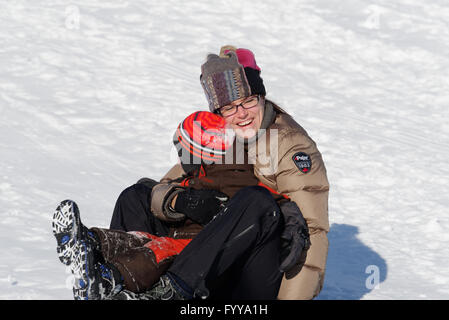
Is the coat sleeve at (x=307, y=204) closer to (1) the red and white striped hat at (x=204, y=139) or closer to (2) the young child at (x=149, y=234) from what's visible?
(2) the young child at (x=149, y=234)

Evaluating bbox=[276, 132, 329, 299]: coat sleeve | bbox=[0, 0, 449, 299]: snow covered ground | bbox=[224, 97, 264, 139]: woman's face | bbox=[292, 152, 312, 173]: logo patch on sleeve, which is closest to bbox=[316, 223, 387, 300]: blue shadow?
bbox=[0, 0, 449, 299]: snow covered ground

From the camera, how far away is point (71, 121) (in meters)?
6.80

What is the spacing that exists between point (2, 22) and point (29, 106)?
2751 mm

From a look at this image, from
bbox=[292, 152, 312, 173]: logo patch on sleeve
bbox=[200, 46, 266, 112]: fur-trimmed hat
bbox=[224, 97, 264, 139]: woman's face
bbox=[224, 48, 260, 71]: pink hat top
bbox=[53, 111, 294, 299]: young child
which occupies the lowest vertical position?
bbox=[53, 111, 294, 299]: young child

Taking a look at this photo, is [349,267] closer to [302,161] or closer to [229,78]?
[302,161]

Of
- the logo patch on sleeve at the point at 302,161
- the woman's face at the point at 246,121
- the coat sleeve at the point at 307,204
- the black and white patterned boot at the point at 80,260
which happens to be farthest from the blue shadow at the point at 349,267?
the black and white patterned boot at the point at 80,260

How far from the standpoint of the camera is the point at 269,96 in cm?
829

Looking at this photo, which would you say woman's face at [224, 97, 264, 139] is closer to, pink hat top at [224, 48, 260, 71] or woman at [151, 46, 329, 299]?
woman at [151, 46, 329, 299]

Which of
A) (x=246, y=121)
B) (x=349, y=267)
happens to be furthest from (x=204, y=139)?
(x=349, y=267)

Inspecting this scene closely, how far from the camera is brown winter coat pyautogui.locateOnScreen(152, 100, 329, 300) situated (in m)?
3.25
